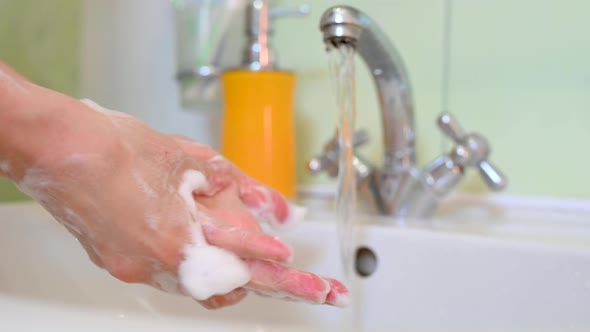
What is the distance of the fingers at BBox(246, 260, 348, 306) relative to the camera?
12.8 inches

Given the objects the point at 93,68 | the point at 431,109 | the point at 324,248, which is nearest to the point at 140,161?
the point at 324,248

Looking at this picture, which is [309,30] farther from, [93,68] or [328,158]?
[93,68]

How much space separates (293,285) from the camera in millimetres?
324

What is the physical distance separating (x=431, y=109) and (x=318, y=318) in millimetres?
250

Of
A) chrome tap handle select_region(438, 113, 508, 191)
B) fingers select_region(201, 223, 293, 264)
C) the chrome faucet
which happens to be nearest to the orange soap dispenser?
the chrome faucet

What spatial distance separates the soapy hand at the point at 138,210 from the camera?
11.8 inches

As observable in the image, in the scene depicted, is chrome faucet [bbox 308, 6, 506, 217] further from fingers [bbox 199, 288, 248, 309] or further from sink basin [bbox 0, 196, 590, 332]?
fingers [bbox 199, 288, 248, 309]

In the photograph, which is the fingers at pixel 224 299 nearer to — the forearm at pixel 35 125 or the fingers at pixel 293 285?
the fingers at pixel 293 285

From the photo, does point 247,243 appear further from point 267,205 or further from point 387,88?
point 387,88

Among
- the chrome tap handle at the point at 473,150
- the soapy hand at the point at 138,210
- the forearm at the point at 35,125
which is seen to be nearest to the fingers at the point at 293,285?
the soapy hand at the point at 138,210

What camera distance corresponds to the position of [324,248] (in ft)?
1.76

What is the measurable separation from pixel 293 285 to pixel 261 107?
0.33 meters

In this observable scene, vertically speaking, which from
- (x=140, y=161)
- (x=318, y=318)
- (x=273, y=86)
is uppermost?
(x=273, y=86)

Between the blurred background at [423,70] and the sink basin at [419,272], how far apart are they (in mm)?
65
